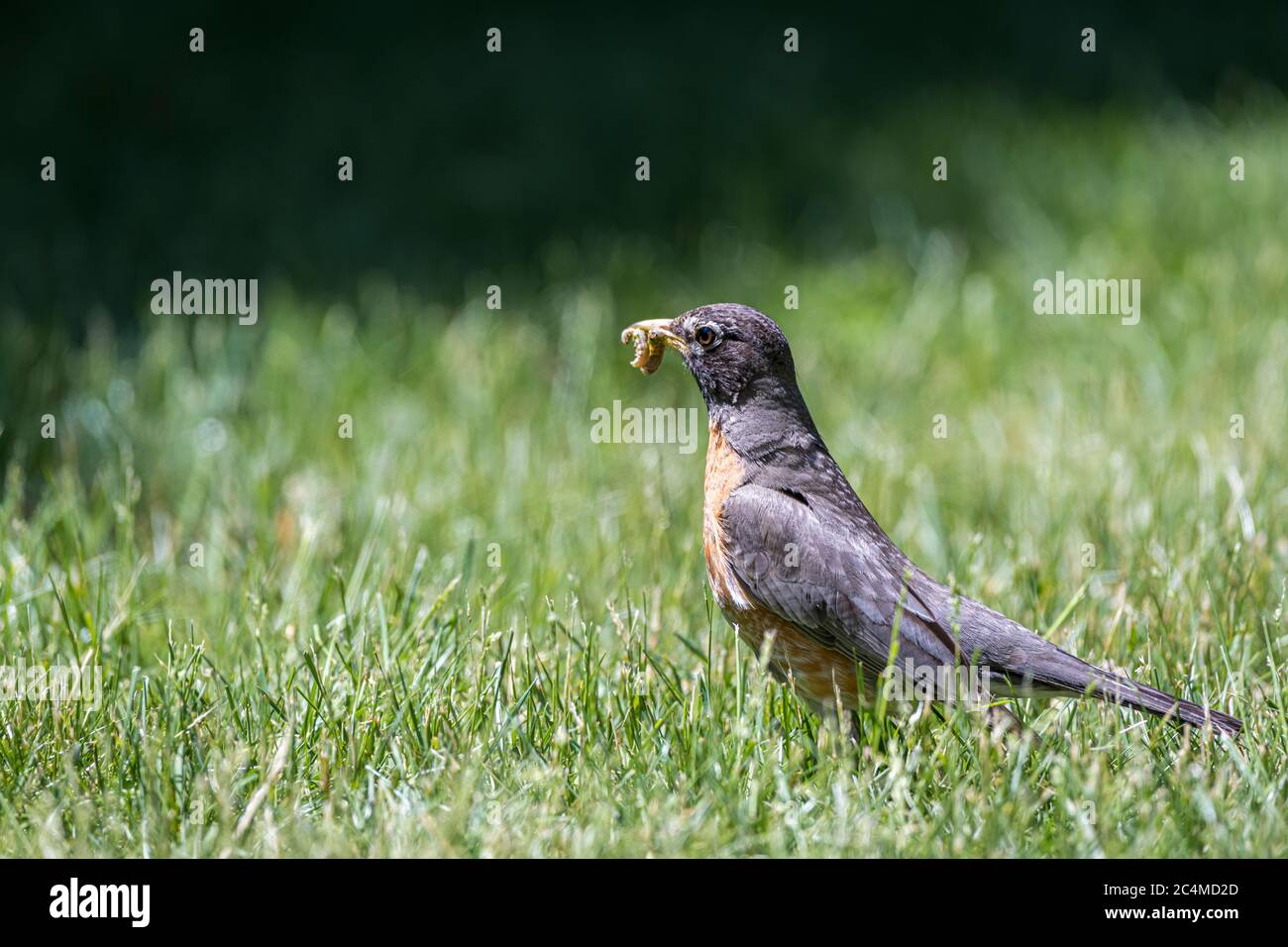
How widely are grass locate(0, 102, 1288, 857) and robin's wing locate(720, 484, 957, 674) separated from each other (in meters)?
0.19

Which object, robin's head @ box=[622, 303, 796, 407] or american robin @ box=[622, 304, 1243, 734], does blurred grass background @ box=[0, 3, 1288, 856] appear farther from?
robin's head @ box=[622, 303, 796, 407]

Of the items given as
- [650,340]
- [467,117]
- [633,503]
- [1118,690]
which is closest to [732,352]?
[650,340]

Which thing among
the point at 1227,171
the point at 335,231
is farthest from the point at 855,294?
the point at 335,231

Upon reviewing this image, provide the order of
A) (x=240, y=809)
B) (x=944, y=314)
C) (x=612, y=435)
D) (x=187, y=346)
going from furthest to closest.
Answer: (x=944, y=314), (x=187, y=346), (x=612, y=435), (x=240, y=809)

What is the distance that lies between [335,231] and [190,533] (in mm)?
2829

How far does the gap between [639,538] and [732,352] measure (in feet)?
3.36

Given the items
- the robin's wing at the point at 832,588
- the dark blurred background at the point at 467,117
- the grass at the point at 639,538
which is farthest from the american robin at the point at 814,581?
the dark blurred background at the point at 467,117

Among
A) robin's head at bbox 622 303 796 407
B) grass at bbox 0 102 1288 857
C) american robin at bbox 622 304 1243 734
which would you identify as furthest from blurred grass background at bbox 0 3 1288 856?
robin's head at bbox 622 303 796 407

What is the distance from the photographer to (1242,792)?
2.89 meters

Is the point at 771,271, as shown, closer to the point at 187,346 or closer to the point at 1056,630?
the point at 187,346

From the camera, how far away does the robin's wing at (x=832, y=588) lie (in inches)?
128

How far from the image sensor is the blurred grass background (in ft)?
9.36

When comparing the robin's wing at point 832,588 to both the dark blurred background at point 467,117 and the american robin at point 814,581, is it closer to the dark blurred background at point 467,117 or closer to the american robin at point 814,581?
the american robin at point 814,581

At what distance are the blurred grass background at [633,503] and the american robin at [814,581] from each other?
128 millimetres
